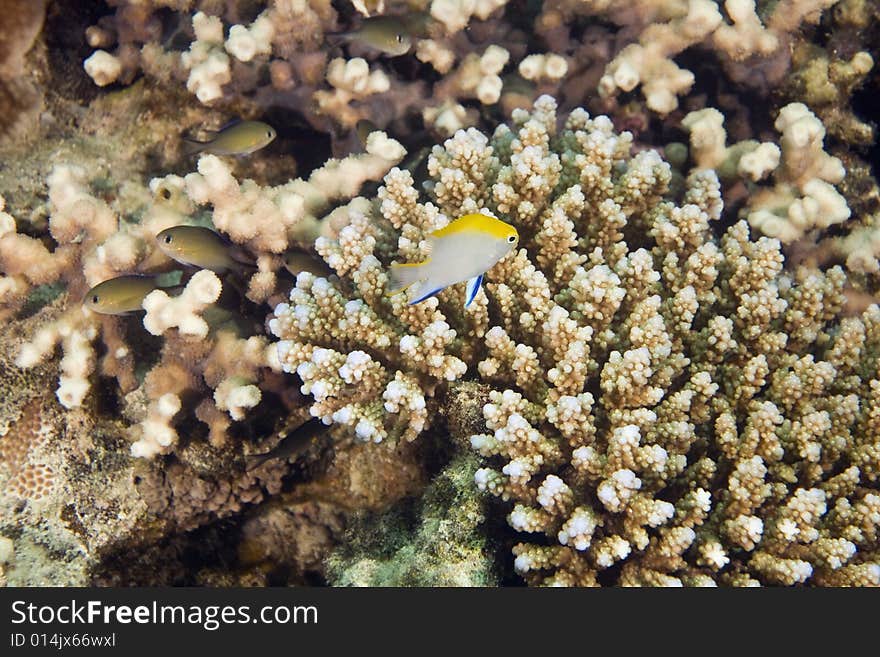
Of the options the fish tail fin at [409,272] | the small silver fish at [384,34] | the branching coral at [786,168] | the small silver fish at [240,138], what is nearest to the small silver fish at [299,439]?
the fish tail fin at [409,272]

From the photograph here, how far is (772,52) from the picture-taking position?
3.78 meters

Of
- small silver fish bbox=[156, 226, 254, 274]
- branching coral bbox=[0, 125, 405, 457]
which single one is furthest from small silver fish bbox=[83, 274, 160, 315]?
small silver fish bbox=[156, 226, 254, 274]

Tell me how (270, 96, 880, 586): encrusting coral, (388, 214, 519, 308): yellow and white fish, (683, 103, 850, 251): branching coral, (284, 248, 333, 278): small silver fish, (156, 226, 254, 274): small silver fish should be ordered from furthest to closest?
(683, 103, 850, 251): branching coral
(284, 248, 333, 278): small silver fish
(156, 226, 254, 274): small silver fish
(270, 96, 880, 586): encrusting coral
(388, 214, 519, 308): yellow and white fish

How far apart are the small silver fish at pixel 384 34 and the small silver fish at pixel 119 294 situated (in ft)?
5.78

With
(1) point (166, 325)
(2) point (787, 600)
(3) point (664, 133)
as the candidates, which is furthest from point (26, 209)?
(2) point (787, 600)

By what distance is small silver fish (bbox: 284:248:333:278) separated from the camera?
125 inches

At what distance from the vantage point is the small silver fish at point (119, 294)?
3037 millimetres

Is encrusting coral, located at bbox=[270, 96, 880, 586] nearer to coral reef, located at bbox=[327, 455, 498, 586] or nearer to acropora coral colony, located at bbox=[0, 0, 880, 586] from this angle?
acropora coral colony, located at bbox=[0, 0, 880, 586]

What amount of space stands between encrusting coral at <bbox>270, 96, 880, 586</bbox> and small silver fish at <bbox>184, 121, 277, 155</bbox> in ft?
2.68

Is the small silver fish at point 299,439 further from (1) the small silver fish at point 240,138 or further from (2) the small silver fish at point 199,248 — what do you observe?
(1) the small silver fish at point 240,138

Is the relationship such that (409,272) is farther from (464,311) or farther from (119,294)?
(119,294)

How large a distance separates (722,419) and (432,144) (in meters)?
2.27

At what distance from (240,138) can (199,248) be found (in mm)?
780

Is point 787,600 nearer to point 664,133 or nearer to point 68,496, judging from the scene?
point 664,133
